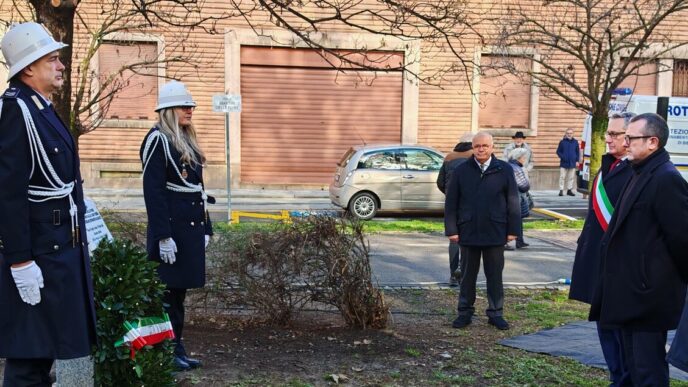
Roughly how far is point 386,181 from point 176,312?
1167 centimetres

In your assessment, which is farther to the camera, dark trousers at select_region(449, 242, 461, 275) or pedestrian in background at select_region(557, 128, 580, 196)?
pedestrian in background at select_region(557, 128, 580, 196)

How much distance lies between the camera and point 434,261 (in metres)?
11.1

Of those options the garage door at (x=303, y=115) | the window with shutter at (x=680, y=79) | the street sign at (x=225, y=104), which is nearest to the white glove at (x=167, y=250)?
the street sign at (x=225, y=104)

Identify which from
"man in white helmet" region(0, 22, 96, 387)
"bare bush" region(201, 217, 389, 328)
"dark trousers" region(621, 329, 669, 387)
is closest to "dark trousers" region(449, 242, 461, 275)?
"bare bush" region(201, 217, 389, 328)

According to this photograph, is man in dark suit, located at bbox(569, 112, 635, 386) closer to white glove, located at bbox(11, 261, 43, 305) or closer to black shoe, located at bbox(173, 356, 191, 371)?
black shoe, located at bbox(173, 356, 191, 371)

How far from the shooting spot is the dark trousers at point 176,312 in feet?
18.0

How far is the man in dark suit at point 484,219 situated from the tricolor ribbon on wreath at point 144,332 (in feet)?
11.3

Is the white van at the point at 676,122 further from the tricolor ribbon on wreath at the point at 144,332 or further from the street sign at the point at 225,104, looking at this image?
the tricolor ribbon on wreath at the point at 144,332

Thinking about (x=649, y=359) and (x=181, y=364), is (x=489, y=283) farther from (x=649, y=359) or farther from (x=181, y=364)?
(x=181, y=364)

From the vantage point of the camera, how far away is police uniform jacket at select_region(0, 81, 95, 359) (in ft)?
11.5

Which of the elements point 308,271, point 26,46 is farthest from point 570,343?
point 26,46

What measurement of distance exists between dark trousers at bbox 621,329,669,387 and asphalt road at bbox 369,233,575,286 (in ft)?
15.4

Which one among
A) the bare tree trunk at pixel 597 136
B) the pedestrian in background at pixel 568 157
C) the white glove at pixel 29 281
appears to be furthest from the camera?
the pedestrian in background at pixel 568 157

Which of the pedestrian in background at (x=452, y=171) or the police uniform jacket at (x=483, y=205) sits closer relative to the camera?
the police uniform jacket at (x=483, y=205)
